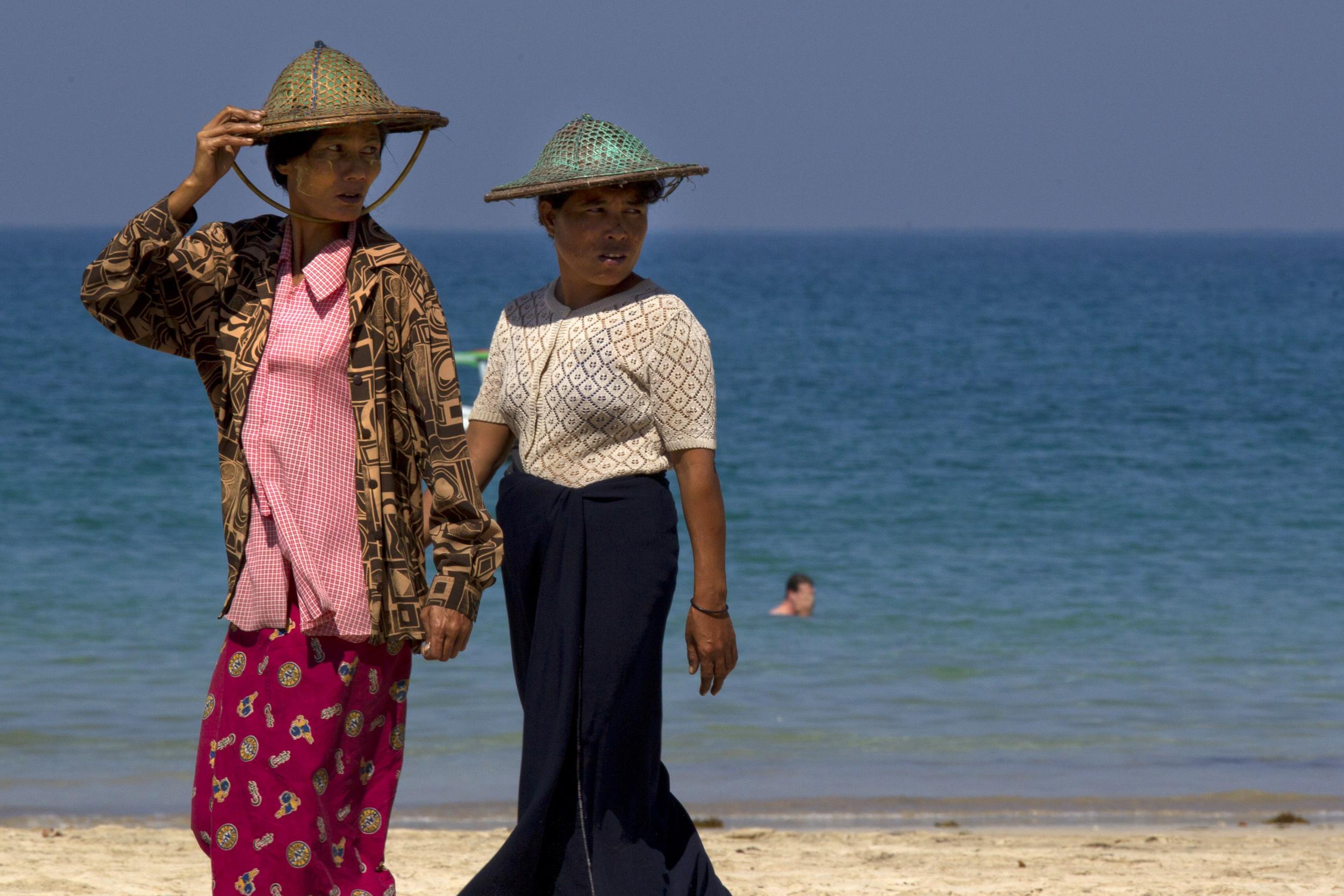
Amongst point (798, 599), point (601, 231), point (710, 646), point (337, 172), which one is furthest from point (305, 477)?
point (798, 599)

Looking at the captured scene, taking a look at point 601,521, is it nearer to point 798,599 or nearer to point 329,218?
point 329,218

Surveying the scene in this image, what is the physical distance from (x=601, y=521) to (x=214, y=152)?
38.4 inches

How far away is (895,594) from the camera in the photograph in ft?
38.6

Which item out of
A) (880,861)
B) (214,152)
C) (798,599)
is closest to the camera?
(214,152)

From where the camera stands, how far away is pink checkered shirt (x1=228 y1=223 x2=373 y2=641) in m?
2.92

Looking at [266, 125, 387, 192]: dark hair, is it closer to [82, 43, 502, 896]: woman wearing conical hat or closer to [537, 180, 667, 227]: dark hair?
[82, 43, 502, 896]: woman wearing conical hat

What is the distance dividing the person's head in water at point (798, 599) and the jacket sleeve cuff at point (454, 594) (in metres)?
7.56

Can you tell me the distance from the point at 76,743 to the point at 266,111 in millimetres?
4926

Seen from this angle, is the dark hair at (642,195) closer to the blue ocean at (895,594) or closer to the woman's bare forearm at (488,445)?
the woman's bare forearm at (488,445)

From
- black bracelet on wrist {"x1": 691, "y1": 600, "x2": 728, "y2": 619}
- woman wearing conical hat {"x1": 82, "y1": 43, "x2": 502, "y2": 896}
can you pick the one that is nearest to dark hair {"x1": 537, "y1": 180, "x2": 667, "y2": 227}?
woman wearing conical hat {"x1": 82, "y1": 43, "x2": 502, "y2": 896}

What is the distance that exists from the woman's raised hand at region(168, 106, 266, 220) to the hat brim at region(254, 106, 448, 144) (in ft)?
0.08

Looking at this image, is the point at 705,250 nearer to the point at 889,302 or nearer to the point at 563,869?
the point at 889,302

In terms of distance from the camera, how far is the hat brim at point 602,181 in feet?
10.7

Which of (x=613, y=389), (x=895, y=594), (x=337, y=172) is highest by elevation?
(x=337, y=172)
